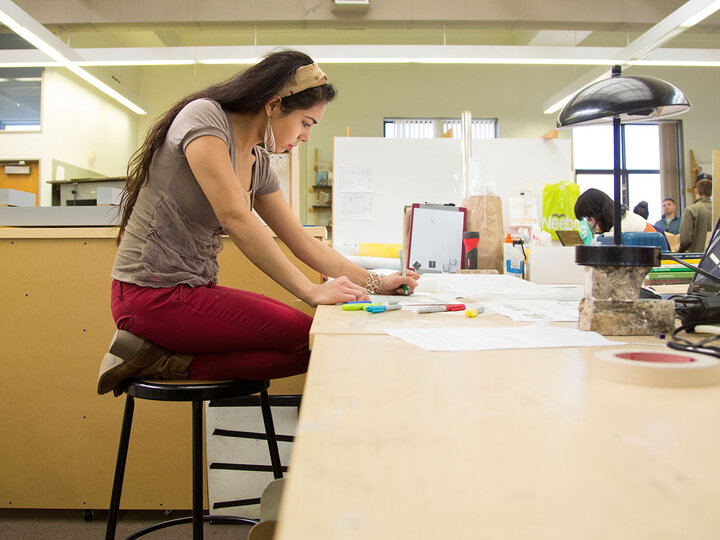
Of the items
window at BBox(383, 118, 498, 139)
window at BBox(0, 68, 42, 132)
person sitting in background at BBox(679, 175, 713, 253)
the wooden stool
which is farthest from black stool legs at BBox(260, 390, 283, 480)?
window at BBox(383, 118, 498, 139)

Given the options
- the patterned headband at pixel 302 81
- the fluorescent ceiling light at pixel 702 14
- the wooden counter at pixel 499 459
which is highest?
the fluorescent ceiling light at pixel 702 14

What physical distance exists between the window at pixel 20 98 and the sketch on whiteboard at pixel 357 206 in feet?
15.5

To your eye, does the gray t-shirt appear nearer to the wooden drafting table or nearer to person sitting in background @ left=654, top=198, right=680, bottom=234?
the wooden drafting table

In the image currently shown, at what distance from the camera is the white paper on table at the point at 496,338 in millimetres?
613

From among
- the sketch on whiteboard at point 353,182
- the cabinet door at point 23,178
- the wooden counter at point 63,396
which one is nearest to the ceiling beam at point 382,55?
the sketch on whiteboard at point 353,182

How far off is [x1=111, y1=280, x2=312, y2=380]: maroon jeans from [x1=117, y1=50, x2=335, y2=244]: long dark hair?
22cm

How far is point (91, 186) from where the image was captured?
270cm

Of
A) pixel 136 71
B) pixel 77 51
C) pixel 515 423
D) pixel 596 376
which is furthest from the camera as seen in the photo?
pixel 136 71

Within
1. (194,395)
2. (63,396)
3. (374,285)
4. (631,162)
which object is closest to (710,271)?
(374,285)

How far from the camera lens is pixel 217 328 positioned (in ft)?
3.32

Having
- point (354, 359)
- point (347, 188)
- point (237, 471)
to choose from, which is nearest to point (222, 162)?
point (354, 359)

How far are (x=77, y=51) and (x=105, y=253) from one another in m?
4.30

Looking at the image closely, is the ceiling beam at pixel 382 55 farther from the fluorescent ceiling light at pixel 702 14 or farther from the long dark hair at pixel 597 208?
the long dark hair at pixel 597 208

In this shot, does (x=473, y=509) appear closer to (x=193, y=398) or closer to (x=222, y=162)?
(x=193, y=398)
